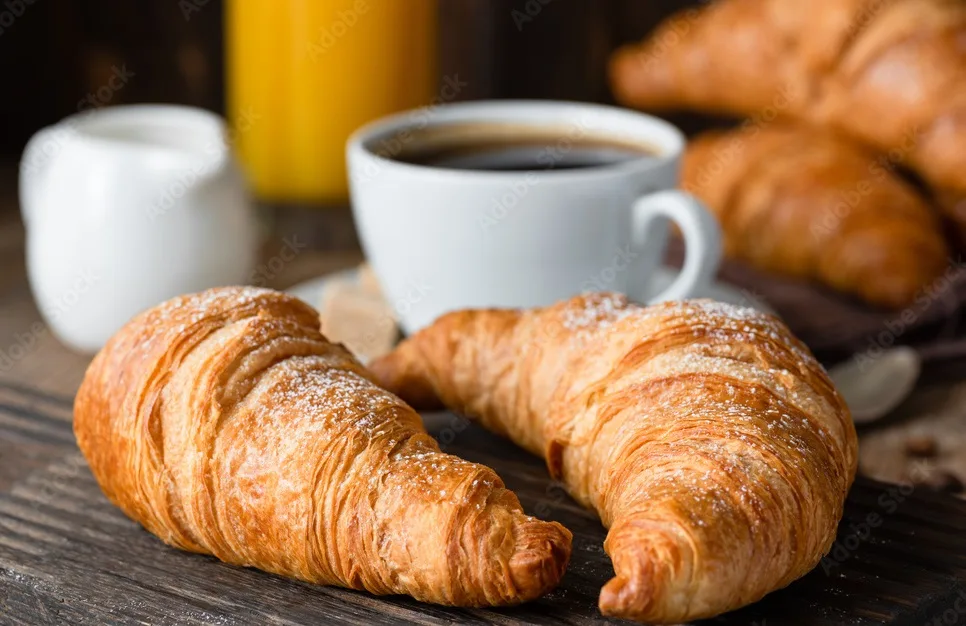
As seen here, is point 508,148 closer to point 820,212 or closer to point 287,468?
point 820,212

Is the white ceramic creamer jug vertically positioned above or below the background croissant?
below

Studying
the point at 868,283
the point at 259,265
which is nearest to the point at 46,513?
the point at 259,265

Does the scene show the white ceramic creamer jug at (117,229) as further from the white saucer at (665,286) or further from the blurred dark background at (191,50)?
the blurred dark background at (191,50)

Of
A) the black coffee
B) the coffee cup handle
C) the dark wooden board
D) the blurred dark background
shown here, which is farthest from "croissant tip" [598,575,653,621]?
the blurred dark background

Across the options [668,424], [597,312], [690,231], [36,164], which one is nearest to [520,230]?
[690,231]

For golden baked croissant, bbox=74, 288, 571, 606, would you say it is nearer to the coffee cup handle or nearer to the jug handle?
the coffee cup handle
